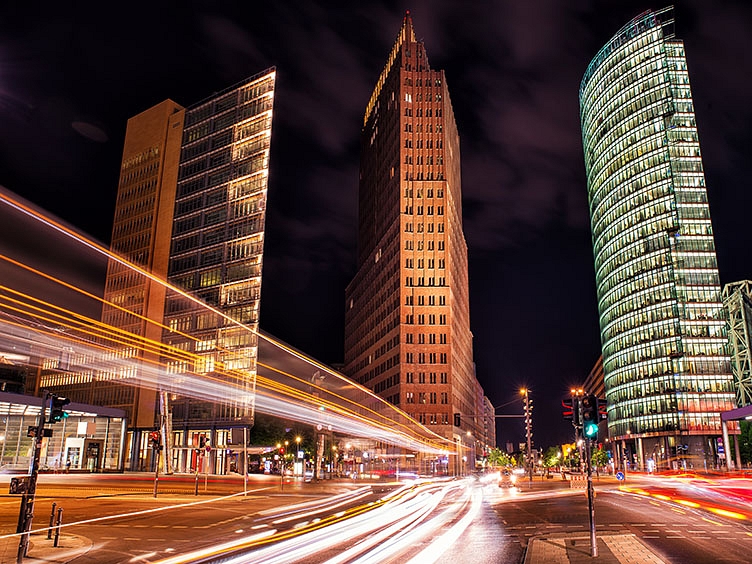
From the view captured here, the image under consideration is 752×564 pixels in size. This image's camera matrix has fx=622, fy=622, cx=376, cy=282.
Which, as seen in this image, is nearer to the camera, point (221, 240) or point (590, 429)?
point (590, 429)

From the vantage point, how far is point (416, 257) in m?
130

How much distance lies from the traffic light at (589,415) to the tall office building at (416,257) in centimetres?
10038

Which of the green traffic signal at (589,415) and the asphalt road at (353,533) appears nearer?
the green traffic signal at (589,415)

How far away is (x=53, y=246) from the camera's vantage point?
2923 inches

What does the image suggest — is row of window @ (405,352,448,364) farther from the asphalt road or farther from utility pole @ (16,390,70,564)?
utility pole @ (16,390,70,564)

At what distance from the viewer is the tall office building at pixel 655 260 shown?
12762 cm

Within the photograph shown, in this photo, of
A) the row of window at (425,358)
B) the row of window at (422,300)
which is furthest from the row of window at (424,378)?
the row of window at (422,300)

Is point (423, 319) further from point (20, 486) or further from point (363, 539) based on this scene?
point (20, 486)

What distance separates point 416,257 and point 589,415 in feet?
377

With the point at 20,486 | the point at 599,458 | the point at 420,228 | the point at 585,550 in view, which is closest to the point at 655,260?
the point at 599,458

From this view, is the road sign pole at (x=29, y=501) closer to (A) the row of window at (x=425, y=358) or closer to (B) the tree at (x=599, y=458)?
(A) the row of window at (x=425, y=358)

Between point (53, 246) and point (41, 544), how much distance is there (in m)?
64.8

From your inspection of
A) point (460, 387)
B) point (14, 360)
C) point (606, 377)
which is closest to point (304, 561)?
point (14, 360)

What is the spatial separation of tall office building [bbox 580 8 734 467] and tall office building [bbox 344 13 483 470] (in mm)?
36260
